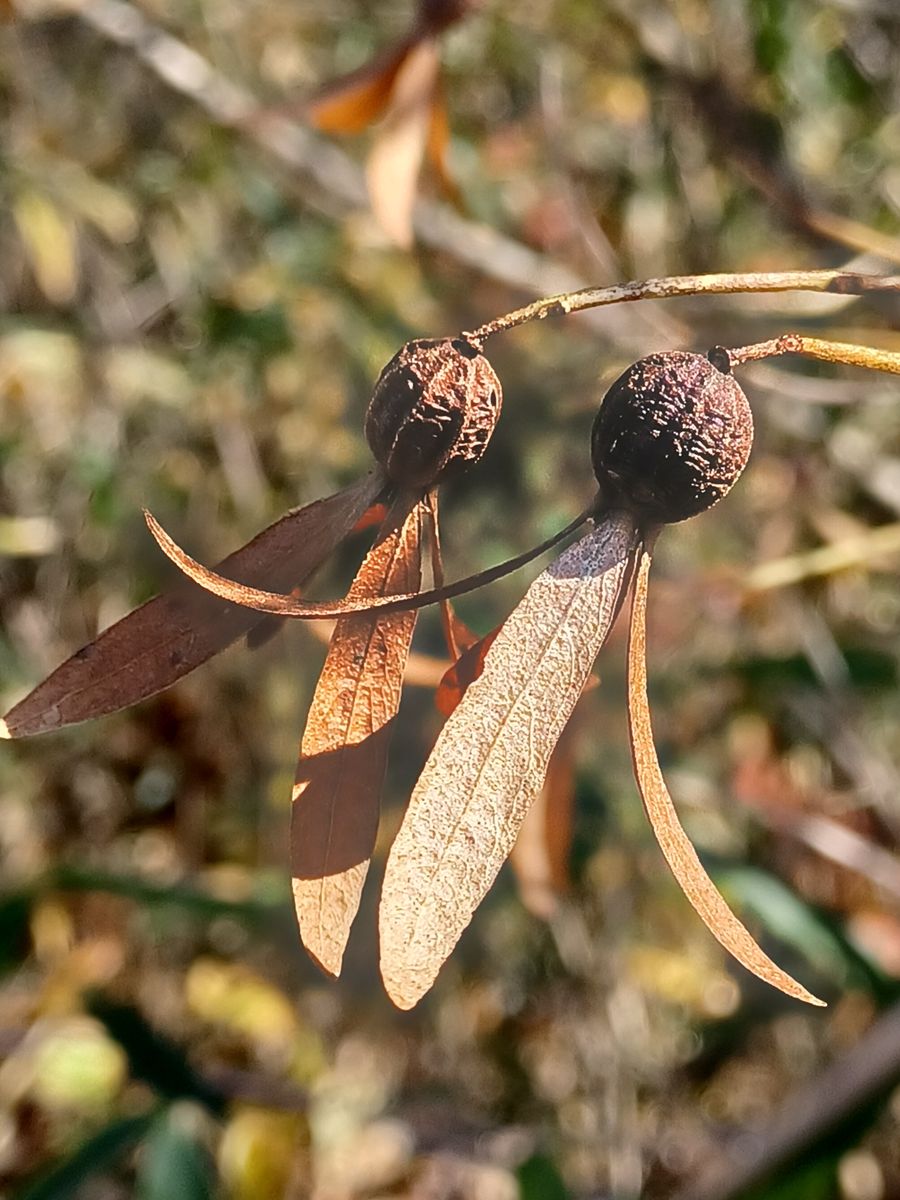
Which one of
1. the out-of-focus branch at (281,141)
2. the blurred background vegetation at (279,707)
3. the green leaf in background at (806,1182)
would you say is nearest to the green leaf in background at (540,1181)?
the blurred background vegetation at (279,707)

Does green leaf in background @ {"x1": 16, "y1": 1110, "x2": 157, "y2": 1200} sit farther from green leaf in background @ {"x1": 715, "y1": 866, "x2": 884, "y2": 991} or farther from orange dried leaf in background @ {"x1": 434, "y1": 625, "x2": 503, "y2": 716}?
orange dried leaf in background @ {"x1": 434, "y1": 625, "x2": 503, "y2": 716}

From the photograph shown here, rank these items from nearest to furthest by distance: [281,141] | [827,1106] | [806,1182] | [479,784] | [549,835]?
[479,784], [549,835], [827,1106], [806,1182], [281,141]

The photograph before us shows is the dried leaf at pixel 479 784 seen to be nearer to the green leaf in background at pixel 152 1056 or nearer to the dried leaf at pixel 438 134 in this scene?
the dried leaf at pixel 438 134

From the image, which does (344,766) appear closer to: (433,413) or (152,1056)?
(433,413)

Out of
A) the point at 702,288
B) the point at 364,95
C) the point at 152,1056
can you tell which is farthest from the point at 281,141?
the point at 702,288

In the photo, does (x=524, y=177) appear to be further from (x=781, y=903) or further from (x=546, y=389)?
(x=546, y=389)

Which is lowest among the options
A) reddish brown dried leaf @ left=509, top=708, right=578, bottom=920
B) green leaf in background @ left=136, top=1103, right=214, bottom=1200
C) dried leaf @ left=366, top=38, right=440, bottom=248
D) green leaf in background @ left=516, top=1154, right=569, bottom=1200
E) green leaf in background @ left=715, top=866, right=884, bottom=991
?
green leaf in background @ left=715, top=866, right=884, bottom=991

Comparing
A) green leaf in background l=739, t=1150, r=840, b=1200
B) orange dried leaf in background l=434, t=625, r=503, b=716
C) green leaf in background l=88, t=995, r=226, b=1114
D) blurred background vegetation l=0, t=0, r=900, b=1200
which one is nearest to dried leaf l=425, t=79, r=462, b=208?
blurred background vegetation l=0, t=0, r=900, b=1200
